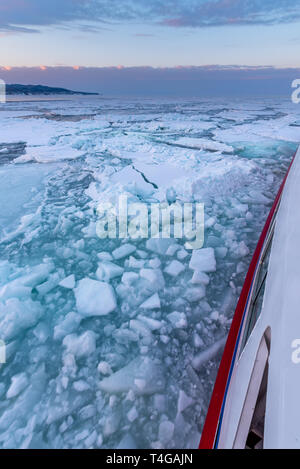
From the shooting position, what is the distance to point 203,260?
2875 millimetres

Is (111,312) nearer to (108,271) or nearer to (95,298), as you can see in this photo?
(95,298)

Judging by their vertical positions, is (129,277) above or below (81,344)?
above

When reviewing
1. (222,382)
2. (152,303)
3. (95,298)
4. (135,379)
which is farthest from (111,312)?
(222,382)

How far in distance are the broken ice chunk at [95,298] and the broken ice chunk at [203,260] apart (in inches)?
38.3

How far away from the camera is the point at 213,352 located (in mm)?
1952

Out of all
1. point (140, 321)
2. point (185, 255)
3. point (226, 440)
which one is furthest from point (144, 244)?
point (226, 440)

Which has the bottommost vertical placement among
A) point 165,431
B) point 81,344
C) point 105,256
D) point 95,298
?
point 165,431

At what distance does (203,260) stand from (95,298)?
4.12 ft

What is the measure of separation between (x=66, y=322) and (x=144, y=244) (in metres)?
1.42

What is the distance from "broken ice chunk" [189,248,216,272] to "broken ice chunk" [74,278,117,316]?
0.97 m

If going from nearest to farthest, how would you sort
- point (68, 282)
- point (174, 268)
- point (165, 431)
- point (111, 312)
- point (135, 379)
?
point (165, 431)
point (135, 379)
point (111, 312)
point (68, 282)
point (174, 268)

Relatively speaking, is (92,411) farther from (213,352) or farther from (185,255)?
(185,255)

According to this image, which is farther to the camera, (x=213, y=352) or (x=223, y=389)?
(x=213, y=352)

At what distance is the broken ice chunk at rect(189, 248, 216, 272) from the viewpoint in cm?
279
